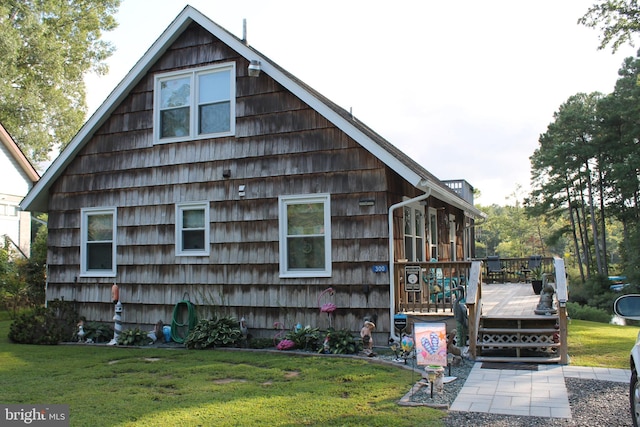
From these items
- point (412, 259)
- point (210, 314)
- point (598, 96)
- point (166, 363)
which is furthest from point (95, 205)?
point (598, 96)

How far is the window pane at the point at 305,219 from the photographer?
962 centimetres

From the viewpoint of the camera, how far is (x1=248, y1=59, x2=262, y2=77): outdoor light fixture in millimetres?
9719

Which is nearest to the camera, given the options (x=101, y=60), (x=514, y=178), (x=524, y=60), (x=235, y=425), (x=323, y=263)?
(x=235, y=425)

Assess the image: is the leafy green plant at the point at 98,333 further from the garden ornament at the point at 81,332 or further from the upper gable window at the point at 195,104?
the upper gable window at the point at 195,104

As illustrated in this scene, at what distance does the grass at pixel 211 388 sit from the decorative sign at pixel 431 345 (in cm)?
46

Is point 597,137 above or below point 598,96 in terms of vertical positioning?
below

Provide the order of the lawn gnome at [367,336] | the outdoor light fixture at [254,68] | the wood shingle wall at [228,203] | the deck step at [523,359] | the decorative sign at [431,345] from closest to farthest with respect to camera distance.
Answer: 1. the decorative sign at [431,345]
2. the deck step at [523,359]
3. the lawn gnome at [367,336]
4. the wood shingle wall at [228,203]
5. the outdoor light fixture at [254,68]

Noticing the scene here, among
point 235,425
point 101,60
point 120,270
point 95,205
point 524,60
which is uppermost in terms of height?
point 101,60

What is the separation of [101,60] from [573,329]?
28065 millimetres

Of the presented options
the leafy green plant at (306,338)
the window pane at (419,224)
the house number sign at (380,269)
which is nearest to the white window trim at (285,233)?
the house number sign at (380,269)

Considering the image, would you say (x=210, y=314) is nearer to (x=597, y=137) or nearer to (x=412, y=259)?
(x=412, y=259)

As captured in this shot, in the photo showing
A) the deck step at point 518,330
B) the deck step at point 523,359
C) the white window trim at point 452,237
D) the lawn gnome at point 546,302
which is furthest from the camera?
the white window trim at point 452,237

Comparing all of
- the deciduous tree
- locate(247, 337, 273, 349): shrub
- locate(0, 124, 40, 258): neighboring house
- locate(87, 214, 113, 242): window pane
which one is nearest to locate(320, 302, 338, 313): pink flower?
locate(247, 337, 273, 349): shrub

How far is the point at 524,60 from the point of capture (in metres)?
16.7
